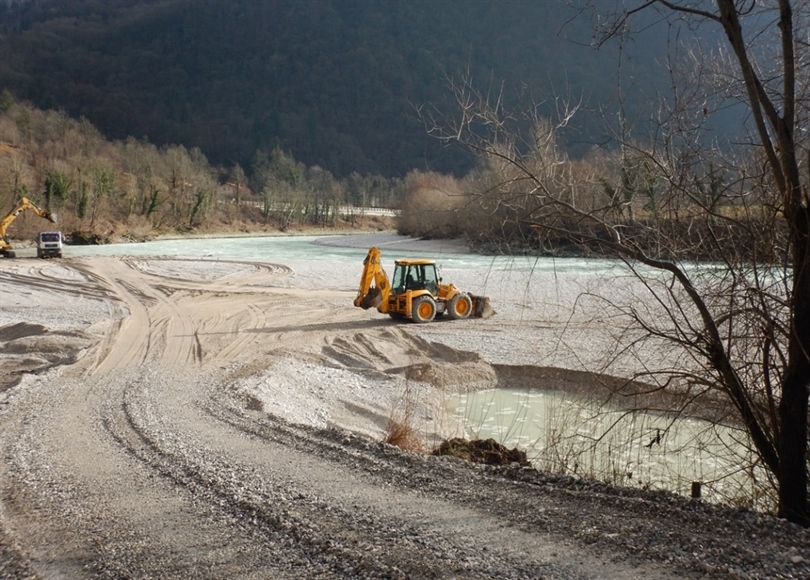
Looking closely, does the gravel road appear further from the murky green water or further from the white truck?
the white truck

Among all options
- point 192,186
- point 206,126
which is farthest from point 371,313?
point 206,126

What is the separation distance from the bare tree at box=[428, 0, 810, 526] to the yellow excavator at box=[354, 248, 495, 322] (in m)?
12.6

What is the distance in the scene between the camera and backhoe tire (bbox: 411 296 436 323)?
18.7 metres

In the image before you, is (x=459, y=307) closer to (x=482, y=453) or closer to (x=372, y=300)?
(x=372, y=300)

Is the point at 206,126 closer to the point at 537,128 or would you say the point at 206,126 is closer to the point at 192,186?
the point at 192,186

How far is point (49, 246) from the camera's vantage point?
38.1m

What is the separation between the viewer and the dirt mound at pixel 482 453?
7.56 m

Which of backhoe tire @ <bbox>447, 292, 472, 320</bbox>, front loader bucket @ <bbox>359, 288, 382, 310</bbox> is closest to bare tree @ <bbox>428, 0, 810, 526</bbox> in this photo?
backhoe tire @ <bbox>447, 292, 472, 320</bbox>

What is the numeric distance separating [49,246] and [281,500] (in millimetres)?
37187

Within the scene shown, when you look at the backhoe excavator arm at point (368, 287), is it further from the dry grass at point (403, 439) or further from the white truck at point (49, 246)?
the white truck at point (49, 246)

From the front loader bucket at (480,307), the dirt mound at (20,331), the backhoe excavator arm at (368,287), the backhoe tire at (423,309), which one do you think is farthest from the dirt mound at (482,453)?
the dirt mound at (20,331)

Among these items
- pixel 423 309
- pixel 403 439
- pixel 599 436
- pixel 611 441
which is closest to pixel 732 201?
pixel 611 441

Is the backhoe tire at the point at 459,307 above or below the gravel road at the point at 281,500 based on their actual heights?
above

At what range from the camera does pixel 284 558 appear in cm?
466
